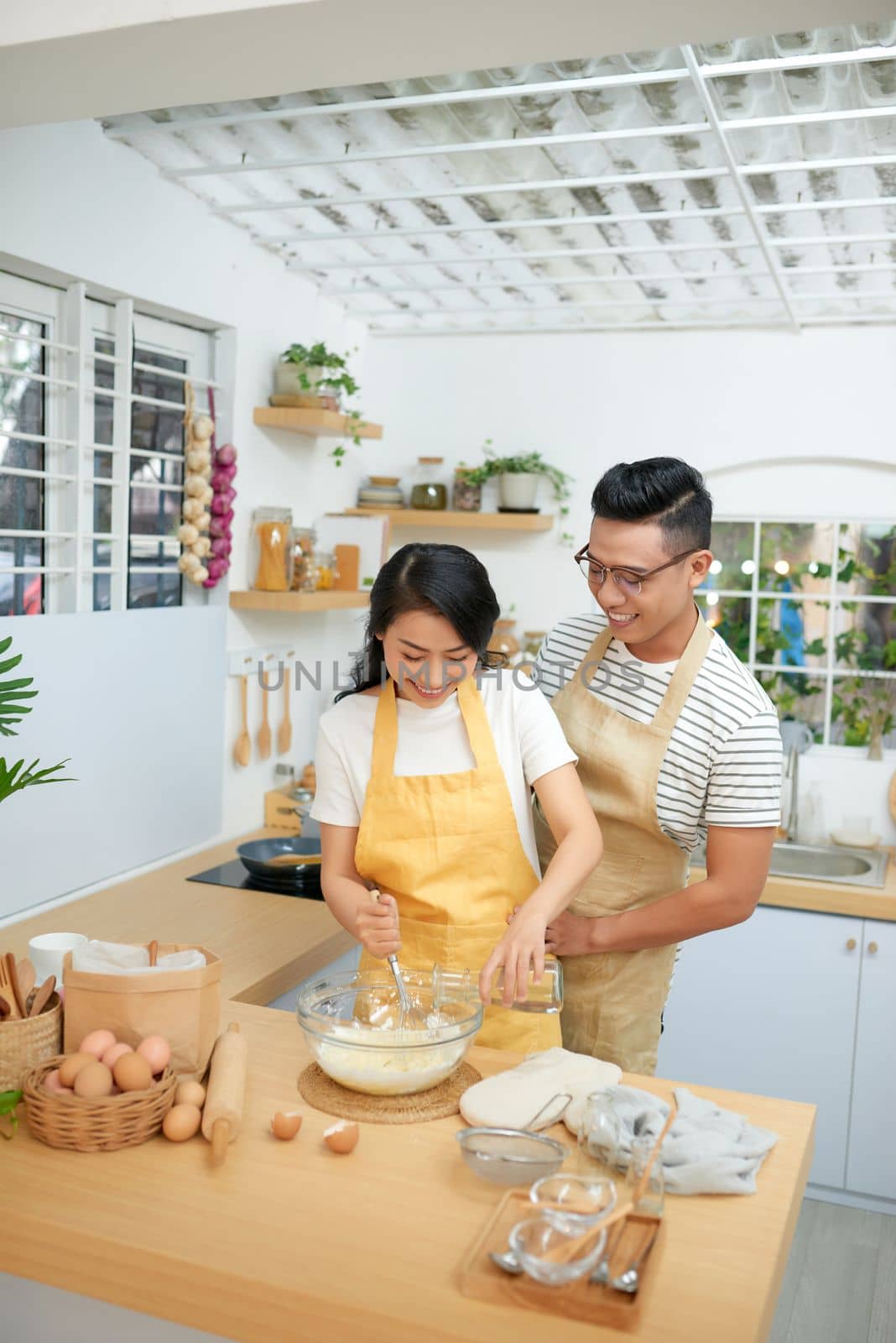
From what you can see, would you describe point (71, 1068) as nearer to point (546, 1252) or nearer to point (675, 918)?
point (546, 1252)

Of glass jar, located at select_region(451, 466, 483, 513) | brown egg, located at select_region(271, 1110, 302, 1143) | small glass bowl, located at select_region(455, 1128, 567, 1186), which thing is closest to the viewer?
small glass bowl, located at select_region(455, 1128, 567, 1186)

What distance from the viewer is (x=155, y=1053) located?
153 cm

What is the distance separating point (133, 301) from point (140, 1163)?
2.08 metres

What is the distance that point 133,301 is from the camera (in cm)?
285

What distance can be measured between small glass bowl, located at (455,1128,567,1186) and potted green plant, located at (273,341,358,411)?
2397mm

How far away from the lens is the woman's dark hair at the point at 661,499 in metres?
1.78

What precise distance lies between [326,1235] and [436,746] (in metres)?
0.78

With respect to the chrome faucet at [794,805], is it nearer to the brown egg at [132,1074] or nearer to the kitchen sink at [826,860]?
the kitchen sink at [826,860]

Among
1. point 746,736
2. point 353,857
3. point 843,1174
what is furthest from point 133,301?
point 843,1174

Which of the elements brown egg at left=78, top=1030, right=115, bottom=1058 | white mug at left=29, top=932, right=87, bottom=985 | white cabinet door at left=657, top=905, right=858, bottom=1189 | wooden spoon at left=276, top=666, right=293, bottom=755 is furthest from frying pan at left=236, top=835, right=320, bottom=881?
brown egg at left=78, top=1030, right=115, bottom=1058

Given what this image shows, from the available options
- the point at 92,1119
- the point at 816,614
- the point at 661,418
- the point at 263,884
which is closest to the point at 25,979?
the point at 92,1119

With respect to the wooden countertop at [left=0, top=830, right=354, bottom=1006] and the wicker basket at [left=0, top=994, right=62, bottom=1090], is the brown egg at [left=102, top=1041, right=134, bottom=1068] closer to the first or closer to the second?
the wicker basket at [left=0, top=994, right=62, bottom=1090]

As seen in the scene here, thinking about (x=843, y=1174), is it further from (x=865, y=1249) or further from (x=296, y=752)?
(x=296, y=752)

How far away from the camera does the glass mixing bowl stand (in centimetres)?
152
